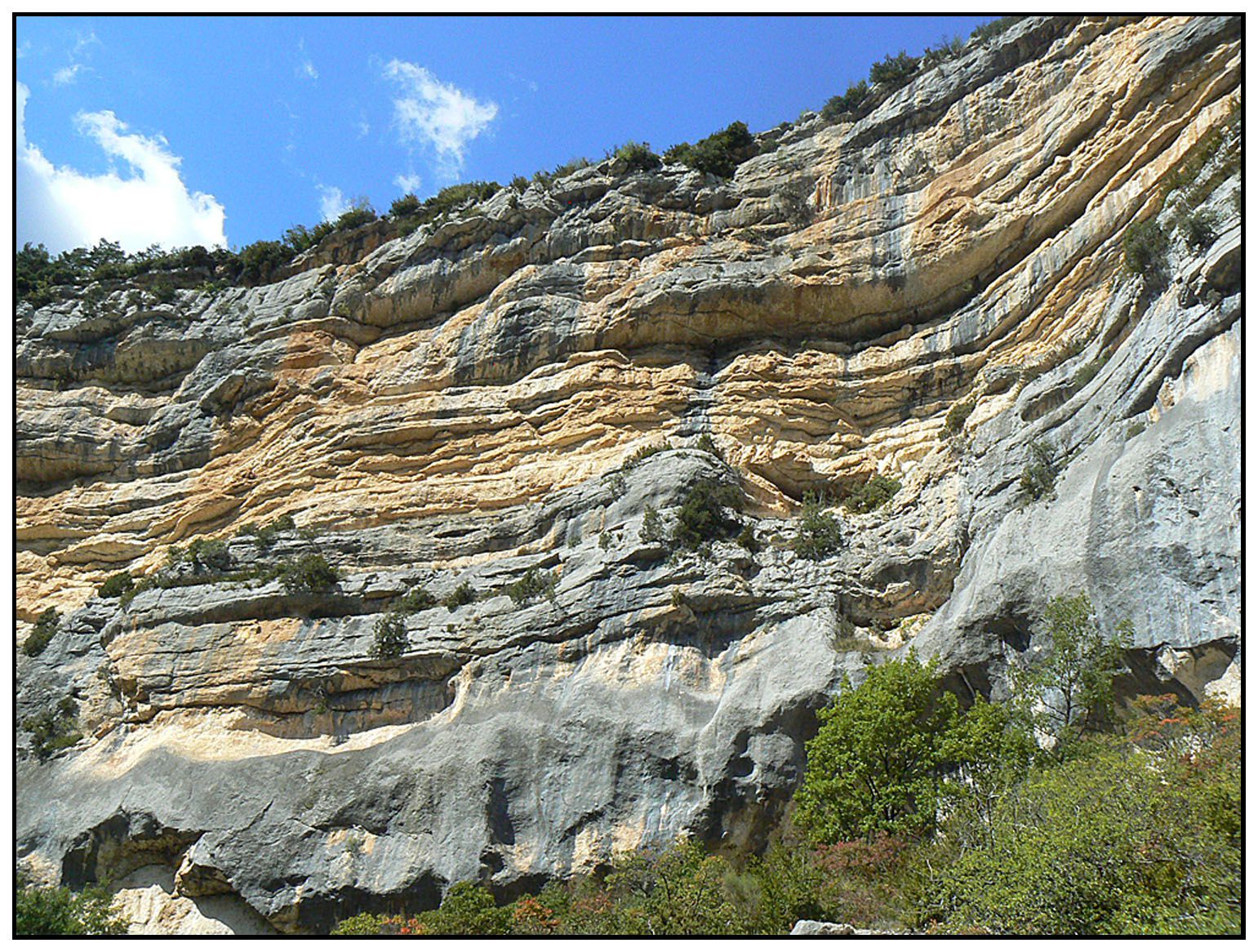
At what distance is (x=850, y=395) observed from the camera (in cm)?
2934

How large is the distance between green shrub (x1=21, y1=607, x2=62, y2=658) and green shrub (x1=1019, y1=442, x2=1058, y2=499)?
1072 inches

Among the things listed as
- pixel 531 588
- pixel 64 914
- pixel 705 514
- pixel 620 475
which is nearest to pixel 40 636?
pixel 64 914

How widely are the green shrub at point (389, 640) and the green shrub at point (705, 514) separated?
284 inches

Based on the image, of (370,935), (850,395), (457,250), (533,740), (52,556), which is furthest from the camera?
(457,250)

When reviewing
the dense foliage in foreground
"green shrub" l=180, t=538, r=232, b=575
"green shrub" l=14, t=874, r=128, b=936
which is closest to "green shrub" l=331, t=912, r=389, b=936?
the dense foliage in foreground

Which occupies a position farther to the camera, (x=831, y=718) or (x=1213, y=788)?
(x=831, y=718)

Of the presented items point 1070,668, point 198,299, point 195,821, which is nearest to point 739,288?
point 1070,668

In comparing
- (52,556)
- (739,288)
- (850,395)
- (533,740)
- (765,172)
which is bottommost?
(533,740)

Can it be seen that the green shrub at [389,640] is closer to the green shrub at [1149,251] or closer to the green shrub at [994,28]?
the green shrub at [1149,251]

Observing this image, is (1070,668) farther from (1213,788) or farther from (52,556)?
(52,556)

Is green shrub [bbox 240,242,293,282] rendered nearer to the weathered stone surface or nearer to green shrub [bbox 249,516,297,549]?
green shrub [bbox 249,516,297,549]

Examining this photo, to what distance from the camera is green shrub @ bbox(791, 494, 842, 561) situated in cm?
2275

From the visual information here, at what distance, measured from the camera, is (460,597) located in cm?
2488

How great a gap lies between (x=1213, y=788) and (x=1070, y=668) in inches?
158
